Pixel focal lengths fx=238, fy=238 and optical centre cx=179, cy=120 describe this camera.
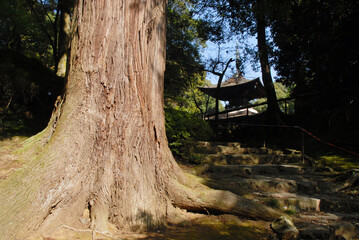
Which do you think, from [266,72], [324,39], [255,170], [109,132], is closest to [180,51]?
[266,72]


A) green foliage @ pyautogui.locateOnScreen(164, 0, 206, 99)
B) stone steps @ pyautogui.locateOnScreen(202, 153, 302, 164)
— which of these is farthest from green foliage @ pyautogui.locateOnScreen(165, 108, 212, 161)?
green foliage @ pyautogui.locateOnScreen(164, 0, 206, 99)

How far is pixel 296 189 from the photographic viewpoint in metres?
3.96

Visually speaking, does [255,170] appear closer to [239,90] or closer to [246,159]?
[246,159]

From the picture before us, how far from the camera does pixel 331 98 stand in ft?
32.1

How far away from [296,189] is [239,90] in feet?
49.6

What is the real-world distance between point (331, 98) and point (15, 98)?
11.1 metres

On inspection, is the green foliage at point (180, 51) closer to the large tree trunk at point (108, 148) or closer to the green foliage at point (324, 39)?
the green foliage at point (324, 39)

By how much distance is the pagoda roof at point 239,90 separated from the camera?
1753 cm

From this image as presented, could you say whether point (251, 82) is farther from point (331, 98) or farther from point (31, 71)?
point (31, 71)

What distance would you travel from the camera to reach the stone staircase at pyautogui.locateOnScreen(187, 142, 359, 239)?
9.71ft

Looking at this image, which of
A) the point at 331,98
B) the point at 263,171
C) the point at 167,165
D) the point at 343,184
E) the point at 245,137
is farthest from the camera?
the point at 245,137

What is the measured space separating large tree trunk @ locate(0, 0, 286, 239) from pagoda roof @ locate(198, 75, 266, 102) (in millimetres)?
14796

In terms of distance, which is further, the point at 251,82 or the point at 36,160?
the point at 251,82

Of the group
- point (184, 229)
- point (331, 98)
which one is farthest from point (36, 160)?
point (331, 98)
